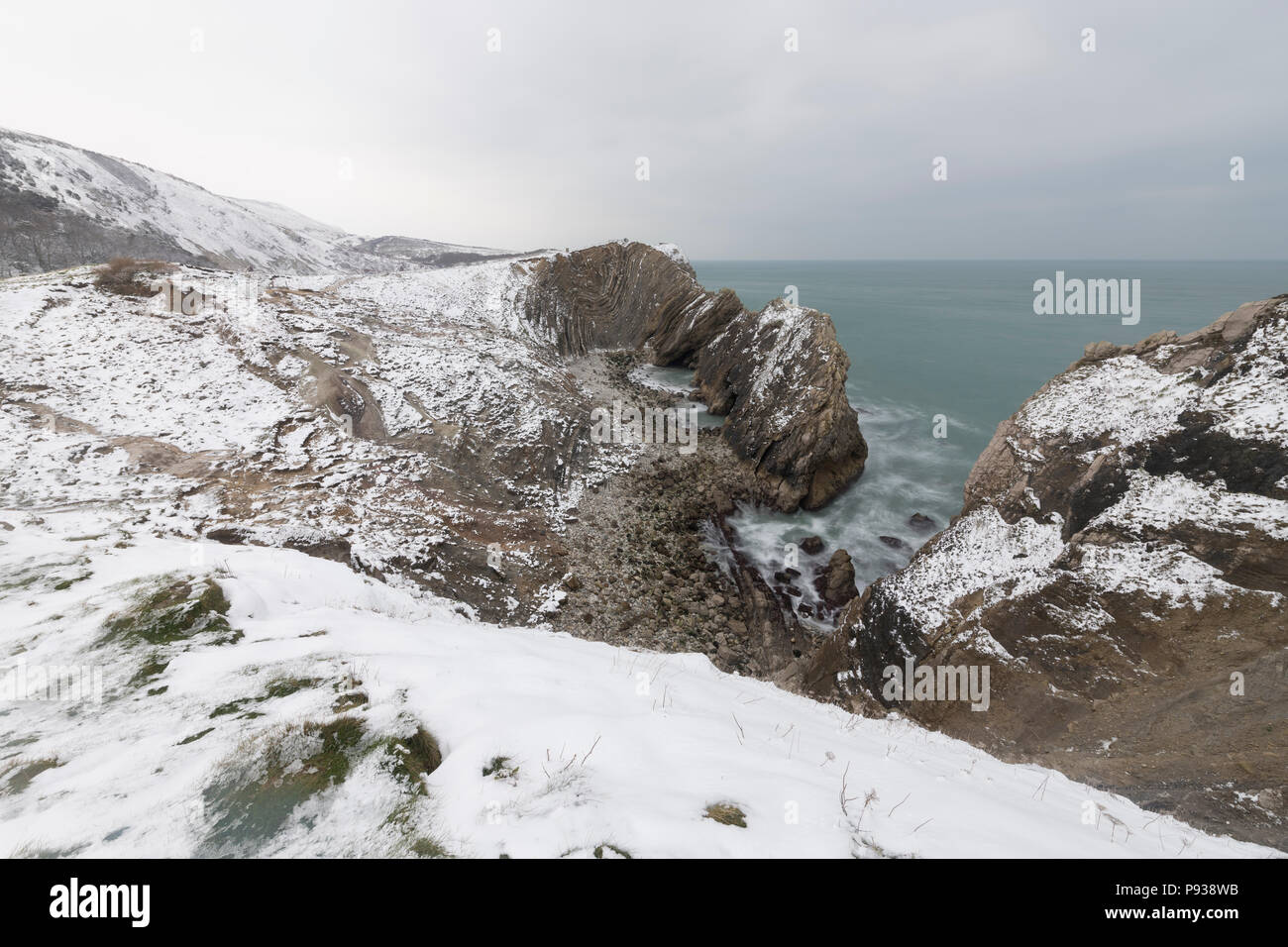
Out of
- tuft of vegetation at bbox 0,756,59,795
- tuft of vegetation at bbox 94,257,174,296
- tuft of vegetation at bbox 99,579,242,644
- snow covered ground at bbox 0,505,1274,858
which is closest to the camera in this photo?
snow covered ground at bbox 0,505,1274,858

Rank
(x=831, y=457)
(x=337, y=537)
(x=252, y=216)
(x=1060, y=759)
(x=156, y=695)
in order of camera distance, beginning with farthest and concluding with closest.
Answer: (x=252, y=216) < (x=831, y=457) < (x=337, y=537) < (x=1060, y=759) < (x=156, y=695)

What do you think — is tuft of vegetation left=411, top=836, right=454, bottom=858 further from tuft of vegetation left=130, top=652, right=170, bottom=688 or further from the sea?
the sea

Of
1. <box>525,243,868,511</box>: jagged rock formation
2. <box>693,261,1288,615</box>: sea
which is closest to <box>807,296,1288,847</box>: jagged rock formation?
<box>693,261,1288,615</box>: sea

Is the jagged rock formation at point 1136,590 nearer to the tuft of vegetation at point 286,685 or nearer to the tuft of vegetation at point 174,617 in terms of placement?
the tuft of vegetation at point 286,685

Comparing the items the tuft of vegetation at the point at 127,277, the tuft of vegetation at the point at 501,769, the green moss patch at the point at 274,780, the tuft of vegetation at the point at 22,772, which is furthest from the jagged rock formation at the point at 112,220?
the tuft of vegetation at the point at 501,769
